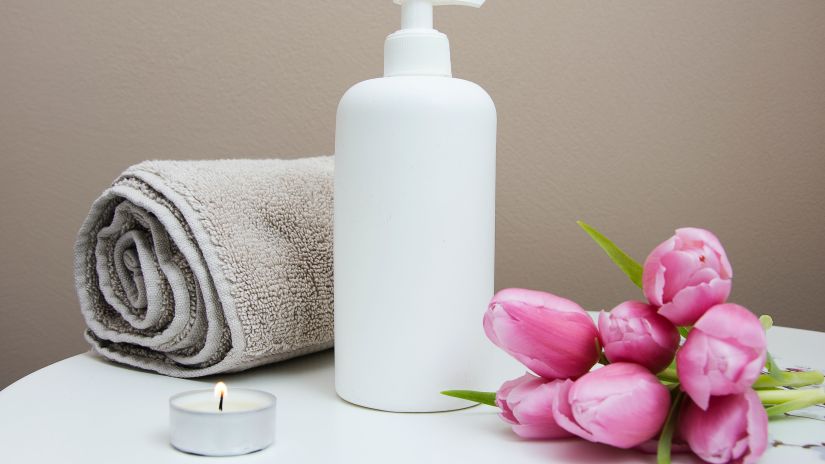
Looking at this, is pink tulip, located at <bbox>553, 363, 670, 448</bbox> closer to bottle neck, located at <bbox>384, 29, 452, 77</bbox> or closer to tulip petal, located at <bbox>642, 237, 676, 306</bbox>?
tulip petal, located at <bbox>642, 237, 676, 306</bbox>


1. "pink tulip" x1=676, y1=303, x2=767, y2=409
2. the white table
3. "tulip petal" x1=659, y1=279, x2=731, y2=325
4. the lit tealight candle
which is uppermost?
"tulip petal" x1=659, y1=279, x2=731, y2=325

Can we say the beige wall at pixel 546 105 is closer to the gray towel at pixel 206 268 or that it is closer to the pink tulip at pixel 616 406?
the gray towel at pixel 206 268

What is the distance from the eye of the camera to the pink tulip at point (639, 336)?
1.26 feet

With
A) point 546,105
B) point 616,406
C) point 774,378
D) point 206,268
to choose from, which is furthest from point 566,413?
point 546,105

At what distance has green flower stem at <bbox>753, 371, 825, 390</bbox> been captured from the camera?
0.42 meters

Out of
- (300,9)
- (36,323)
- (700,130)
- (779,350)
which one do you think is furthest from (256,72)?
(779,350)

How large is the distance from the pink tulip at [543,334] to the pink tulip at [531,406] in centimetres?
1

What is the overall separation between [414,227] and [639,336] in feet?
0.46

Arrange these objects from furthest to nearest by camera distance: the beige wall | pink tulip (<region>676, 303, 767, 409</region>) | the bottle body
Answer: the beige wall < the bottle body < pink tulip (<region>676, 303, 767, 409</region>)

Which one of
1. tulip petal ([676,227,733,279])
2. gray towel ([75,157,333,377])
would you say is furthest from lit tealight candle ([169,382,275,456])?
tulip petal ([676,227,733,279])

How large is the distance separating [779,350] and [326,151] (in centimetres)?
51

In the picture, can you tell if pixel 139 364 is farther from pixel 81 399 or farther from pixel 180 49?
pixel 180 49

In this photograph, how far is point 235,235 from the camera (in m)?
0.52

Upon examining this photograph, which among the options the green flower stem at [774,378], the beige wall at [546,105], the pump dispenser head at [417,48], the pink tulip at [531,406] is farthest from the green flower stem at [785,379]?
the beige wall at [546,105]
